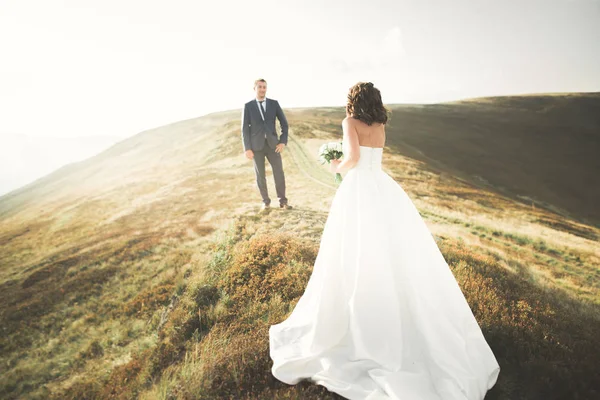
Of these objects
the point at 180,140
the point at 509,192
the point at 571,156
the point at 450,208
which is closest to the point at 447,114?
the point at 571,156

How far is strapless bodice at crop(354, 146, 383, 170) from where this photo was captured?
4.45 metres

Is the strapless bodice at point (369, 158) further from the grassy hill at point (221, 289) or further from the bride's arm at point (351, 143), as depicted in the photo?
the grassy hill at point (221, 289)

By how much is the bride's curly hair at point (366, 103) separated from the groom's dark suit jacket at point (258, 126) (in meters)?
5.91

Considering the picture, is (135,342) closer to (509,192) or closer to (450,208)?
(450,208)

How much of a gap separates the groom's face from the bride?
5.90 m

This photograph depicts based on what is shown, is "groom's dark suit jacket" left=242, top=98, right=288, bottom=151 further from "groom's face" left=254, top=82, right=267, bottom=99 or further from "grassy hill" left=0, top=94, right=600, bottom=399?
"grassy hill" left=0, top=94, right=600, bottom=399

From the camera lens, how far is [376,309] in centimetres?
398

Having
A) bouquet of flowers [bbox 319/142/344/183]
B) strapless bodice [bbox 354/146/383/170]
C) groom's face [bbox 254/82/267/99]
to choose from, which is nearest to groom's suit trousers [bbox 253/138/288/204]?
groom's face [bbox 254/82/267/99]

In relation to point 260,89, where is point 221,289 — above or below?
below

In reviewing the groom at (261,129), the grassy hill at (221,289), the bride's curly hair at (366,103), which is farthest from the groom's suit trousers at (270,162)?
the bride's curly hair at (366,103)

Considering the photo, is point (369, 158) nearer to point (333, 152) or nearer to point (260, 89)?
point (333, 152)

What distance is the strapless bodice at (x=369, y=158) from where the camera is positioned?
4.45m

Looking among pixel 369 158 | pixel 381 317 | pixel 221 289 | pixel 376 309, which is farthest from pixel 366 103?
pixel 221 289

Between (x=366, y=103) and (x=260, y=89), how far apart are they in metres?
6.20
